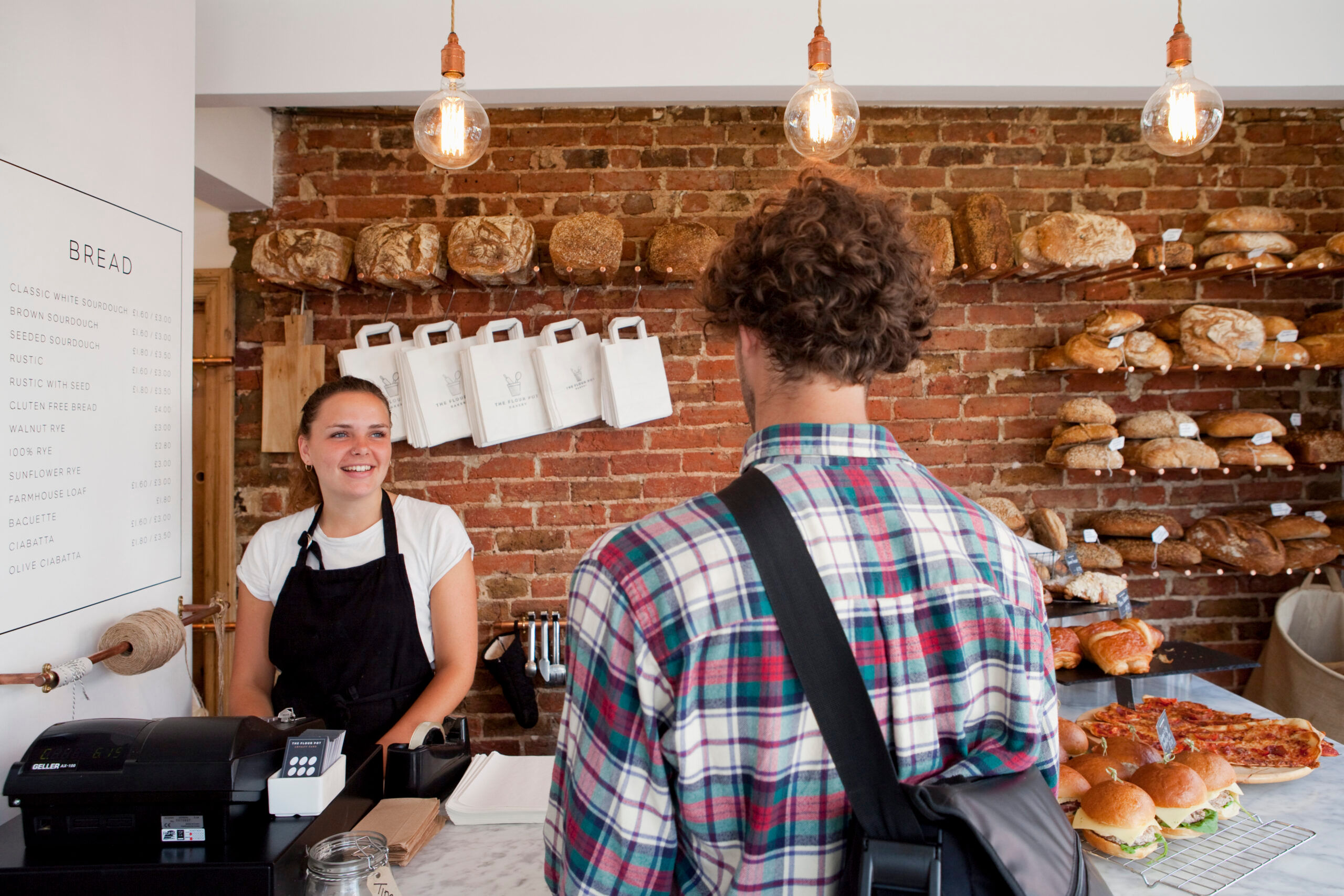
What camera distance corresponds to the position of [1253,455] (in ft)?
9.27

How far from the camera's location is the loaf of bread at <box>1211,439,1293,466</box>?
2812 mm

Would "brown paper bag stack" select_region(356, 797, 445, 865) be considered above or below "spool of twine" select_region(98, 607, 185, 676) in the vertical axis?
below

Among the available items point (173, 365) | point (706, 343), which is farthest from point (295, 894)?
point (706, 343)

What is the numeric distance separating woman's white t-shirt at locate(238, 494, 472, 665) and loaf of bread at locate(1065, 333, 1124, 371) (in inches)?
81.1

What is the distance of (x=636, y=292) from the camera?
2.98 meters

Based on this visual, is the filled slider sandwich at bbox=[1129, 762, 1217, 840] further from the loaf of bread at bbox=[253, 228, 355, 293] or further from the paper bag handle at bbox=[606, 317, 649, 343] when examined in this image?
the loaf of bread at bbox=[253, 228, 355, 293]

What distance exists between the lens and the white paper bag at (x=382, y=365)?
2.85 m

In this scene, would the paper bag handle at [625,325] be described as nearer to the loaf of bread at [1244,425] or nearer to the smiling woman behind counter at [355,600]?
the smiling woman behind counter at [355,600]

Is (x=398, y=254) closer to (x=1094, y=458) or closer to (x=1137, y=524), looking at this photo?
(x=1094, y=458)

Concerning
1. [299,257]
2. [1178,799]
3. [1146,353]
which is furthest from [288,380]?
[1146,353]

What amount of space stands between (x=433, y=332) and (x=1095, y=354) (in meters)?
2.23

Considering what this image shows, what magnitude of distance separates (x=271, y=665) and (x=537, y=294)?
1.50 meters

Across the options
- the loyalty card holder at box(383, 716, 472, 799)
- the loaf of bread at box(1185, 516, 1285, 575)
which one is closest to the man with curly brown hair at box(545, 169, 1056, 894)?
the loyalty card holder at box(383, 716, 472, 799)

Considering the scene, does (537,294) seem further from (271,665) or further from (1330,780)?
(1330,780)
